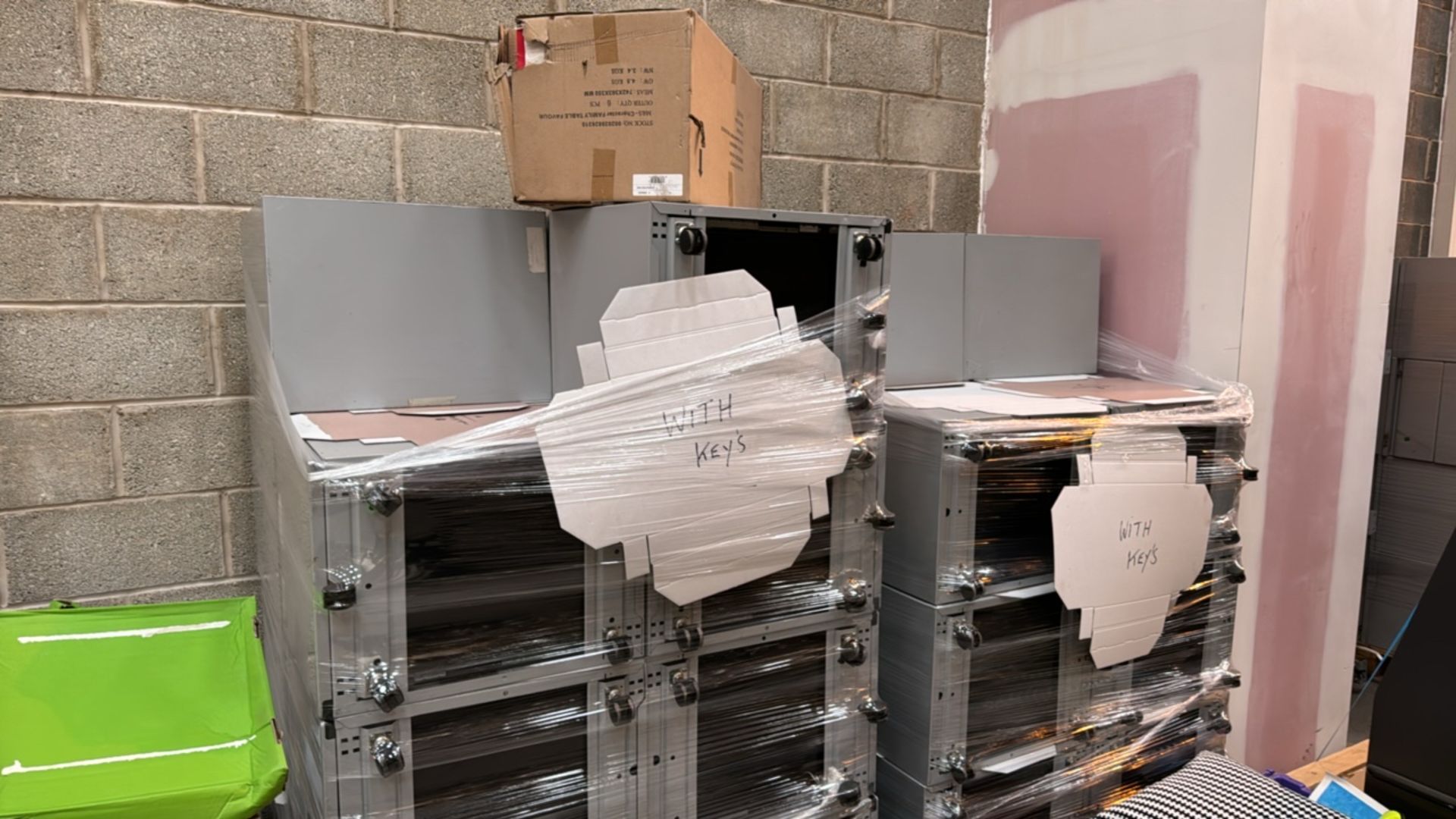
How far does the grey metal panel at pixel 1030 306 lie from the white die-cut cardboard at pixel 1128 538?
0.39m

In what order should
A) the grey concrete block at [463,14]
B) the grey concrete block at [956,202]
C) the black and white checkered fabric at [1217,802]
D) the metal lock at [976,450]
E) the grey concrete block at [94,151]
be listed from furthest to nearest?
1. the grey concrete block at [956,202]
2. the grey concrete block at [463,14]
3. the grey concrete block at [94,151]
4. the metal lock at [976,450]
5. the black and white checkered fabric at [1217,802]

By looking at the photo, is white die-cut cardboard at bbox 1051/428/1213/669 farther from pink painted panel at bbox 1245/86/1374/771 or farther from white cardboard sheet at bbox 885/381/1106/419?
pink painted panel at bbox 1245/86/1374/771

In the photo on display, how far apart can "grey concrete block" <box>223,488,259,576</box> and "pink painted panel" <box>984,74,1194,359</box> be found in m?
1.90

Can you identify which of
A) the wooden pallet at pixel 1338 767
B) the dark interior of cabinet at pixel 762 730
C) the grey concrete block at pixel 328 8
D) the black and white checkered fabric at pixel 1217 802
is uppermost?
the grey concrete block at pixel 328 8

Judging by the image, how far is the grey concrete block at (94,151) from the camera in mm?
1594

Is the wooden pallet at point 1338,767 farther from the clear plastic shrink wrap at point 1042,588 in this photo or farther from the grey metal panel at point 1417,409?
the grey metal panel at point 1417,409

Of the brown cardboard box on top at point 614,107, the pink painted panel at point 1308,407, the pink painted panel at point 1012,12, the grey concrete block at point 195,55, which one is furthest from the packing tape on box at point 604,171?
the pink painted panel at point 1012,12

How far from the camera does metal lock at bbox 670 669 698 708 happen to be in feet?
4.43

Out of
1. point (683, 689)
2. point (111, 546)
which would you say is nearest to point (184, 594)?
point (111, 546)

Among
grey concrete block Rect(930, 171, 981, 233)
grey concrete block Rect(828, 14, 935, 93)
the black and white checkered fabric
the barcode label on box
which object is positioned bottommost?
the black and white checkered fabric

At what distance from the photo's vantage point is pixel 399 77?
1854mm

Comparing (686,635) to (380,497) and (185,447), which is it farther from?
(185,447)

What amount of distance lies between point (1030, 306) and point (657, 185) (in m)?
1.01

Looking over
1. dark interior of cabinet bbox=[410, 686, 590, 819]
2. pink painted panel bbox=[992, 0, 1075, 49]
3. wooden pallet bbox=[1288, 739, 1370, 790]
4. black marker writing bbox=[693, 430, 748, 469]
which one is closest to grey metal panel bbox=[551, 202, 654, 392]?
black marker writing bbox=[693, 430, 748, 469]
